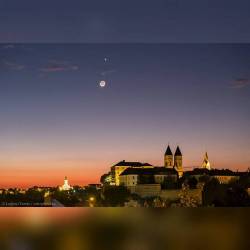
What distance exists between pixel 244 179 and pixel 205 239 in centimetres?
2034

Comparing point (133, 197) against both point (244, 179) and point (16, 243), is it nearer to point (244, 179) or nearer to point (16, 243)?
point (244, 179)

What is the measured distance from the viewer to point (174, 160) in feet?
124

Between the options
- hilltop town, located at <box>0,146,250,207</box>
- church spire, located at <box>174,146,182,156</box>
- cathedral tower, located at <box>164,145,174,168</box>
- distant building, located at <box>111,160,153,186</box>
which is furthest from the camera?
cathedral tower, located at <box>164,145,174,168</box>

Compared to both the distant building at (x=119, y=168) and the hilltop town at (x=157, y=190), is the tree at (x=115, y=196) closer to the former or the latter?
the hilltop town at (x=157, y=190)

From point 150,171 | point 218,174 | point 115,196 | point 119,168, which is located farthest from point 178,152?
point 115,196

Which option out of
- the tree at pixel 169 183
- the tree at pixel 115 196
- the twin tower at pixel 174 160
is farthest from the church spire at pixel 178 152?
the tree at pixel 115 196

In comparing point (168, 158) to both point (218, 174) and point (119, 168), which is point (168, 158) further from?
Answer: point (218, 174)

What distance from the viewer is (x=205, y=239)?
6.60 m

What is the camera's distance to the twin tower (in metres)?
37.8

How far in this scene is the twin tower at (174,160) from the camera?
37.8 metres

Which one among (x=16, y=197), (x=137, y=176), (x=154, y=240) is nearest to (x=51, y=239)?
(x=154, y=240)

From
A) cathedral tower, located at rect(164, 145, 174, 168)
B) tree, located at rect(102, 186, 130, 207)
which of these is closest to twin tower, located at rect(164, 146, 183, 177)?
cathedral tower, located at rect(164, 145, 174, 168)

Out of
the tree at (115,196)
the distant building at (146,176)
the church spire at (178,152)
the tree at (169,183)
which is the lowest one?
the tree at (115,196)

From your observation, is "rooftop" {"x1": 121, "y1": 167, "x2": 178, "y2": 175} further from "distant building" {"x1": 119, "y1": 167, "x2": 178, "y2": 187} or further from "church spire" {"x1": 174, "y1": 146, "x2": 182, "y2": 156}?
"church spire" {"x1": 174, "y1": 146, "x2": 182, "y2": 156}
